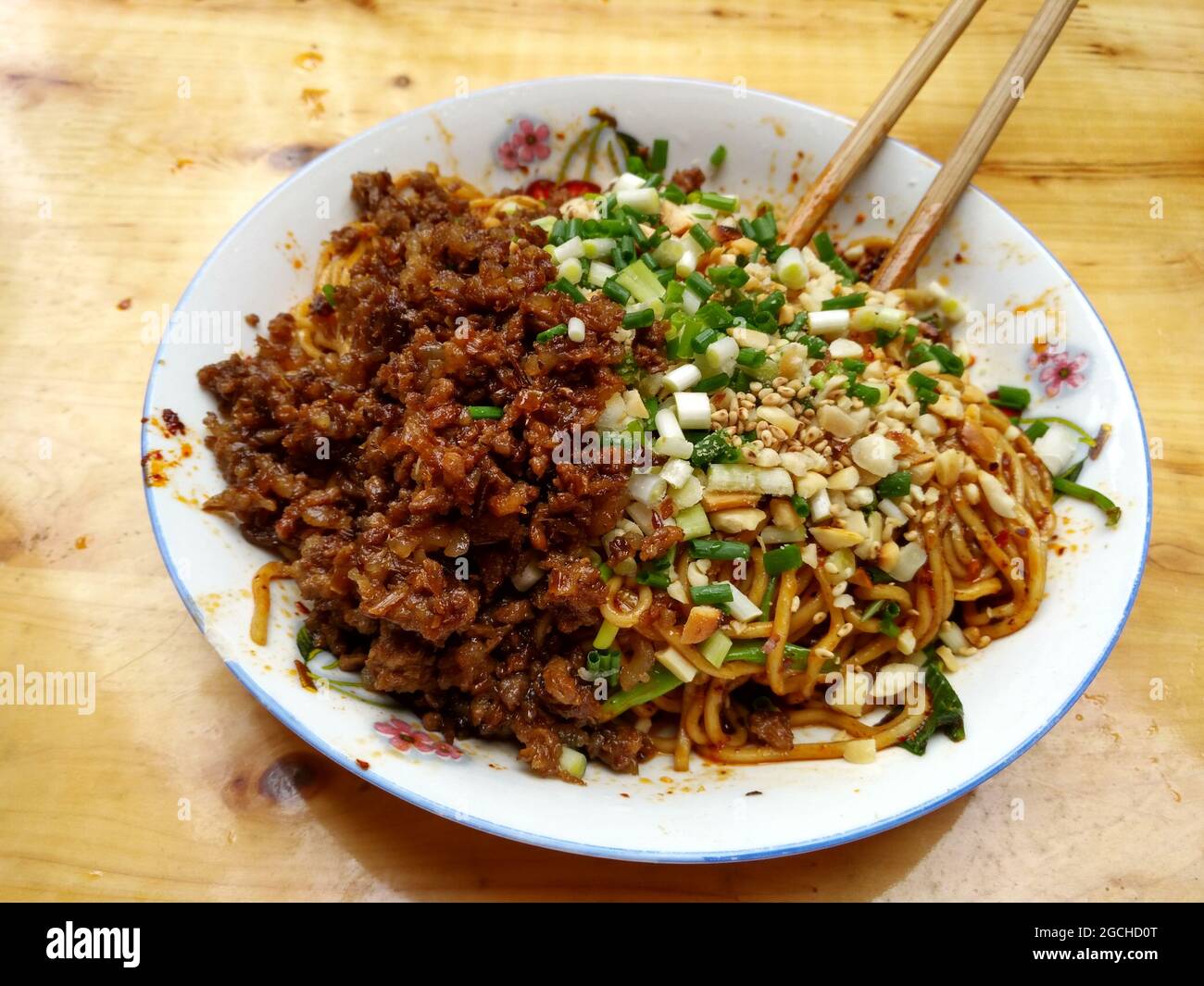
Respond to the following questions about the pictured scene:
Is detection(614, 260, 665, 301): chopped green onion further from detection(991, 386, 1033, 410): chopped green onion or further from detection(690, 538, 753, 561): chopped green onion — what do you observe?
detection(991, 386, 1033, 410): chopped green onion

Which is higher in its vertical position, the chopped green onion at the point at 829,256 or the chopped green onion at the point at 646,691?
the chopped green onion at the point at 829,256

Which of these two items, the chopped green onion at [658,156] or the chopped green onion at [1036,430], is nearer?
the chopped green onion at [1036,430]

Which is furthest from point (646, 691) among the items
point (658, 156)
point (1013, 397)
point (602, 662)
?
point (658, 156)

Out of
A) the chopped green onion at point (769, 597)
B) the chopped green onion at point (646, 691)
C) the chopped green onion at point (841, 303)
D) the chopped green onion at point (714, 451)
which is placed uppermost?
the chopped green onion at point (841, 303)

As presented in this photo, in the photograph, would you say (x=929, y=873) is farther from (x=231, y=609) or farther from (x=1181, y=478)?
(x=231, y=609)

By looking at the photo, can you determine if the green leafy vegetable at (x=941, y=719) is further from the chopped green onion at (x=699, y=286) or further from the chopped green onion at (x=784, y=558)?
the chopped green onion at (x=699, y=286)

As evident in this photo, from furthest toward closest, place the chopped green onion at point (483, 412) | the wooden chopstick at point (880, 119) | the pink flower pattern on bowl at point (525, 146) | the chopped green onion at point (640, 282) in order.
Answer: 1. the pink flower pattern on bowl at point (525, 146)
2. the wooden chopstick at point (880, 119)
3. the chopped green onion at point (640, 282)
4. the chopped green onion at point (483, 412)

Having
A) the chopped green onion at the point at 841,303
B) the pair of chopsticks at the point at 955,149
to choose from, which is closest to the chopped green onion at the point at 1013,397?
the pair of chopsticks at the point at 955,149

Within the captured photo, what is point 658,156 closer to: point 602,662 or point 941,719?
point 602,662
